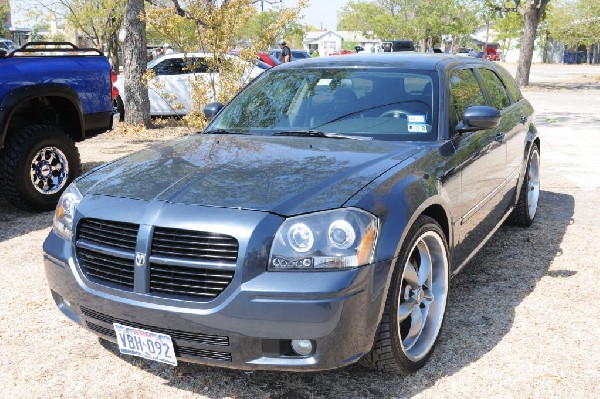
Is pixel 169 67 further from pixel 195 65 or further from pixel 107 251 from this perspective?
pixel 107 251

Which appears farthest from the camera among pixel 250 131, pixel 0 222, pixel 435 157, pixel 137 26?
pixel 137 26

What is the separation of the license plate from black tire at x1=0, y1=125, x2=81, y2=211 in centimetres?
422

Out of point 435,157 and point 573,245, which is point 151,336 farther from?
point 573,245

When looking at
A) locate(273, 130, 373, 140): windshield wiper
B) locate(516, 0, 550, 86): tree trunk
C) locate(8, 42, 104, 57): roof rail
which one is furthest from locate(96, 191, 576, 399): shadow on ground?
locate(516, 0, 550, 86): tree trunk

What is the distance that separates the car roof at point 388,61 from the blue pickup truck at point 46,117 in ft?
10.3

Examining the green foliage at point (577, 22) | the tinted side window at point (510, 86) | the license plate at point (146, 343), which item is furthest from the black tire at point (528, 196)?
the green foliage at point (577, 22)

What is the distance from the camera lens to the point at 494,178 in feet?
15.7

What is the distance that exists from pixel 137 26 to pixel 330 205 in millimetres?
10636

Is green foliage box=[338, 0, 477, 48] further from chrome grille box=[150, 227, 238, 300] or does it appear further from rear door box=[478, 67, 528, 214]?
chrome grille box=[150, 227, 238, 300]

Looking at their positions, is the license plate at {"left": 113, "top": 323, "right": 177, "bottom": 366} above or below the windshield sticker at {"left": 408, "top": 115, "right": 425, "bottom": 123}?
below

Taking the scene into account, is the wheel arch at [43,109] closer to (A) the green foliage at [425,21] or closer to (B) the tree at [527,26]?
(B) the tree at [527,26]

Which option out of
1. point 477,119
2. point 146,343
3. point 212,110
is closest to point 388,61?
point 477,119

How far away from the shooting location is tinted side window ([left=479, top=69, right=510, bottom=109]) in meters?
5.25

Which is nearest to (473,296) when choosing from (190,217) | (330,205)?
(330,205)
